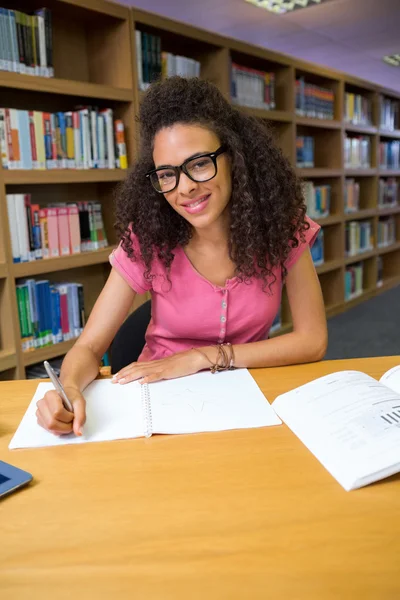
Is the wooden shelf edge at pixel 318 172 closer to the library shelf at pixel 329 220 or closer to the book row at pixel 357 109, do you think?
the library shelf at pixel 329 220

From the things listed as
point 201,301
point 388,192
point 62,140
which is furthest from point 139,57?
point 388,192

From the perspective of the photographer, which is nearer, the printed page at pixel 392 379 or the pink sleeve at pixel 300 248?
the printed page at pixel 392 379

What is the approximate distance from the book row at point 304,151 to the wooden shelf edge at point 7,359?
282 cm

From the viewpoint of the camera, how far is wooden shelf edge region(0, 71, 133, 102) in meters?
2.08

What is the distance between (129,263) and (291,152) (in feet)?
9.28

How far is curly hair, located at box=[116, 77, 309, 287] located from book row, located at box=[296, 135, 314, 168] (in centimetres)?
290

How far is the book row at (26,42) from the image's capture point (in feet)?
6.74

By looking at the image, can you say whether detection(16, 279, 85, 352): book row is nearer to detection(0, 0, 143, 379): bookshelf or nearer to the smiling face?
detection(0, 0, 143, 379): bookshelf

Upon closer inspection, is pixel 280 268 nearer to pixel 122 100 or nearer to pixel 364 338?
pixel 122 100

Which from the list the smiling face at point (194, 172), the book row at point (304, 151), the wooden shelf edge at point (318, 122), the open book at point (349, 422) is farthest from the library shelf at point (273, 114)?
the open book at point (349, 422)

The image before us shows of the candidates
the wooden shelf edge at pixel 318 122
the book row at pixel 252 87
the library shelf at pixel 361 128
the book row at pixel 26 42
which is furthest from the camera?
the library shelf at pixel 361 128

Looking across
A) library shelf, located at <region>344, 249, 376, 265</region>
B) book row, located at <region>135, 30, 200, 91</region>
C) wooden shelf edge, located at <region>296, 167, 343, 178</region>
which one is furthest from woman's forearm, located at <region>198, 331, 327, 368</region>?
library shelf, located at <region>344, 249, 376, 265</region>

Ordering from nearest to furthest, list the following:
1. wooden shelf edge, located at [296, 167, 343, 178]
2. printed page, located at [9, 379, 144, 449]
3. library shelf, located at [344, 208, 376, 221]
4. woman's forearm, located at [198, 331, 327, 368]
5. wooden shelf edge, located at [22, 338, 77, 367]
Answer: printed page, located at [9, 379, 144, 449]
woman's forearm, located at [198, 331, 327, 368]
wooden shelf edge, located at [22, 338, 77, 367]
wooden shelf edge, located at [296, 167, 343, 178]
library shelf, located at [344, 208, 376, 221]

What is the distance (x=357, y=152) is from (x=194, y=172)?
4.16 meters
